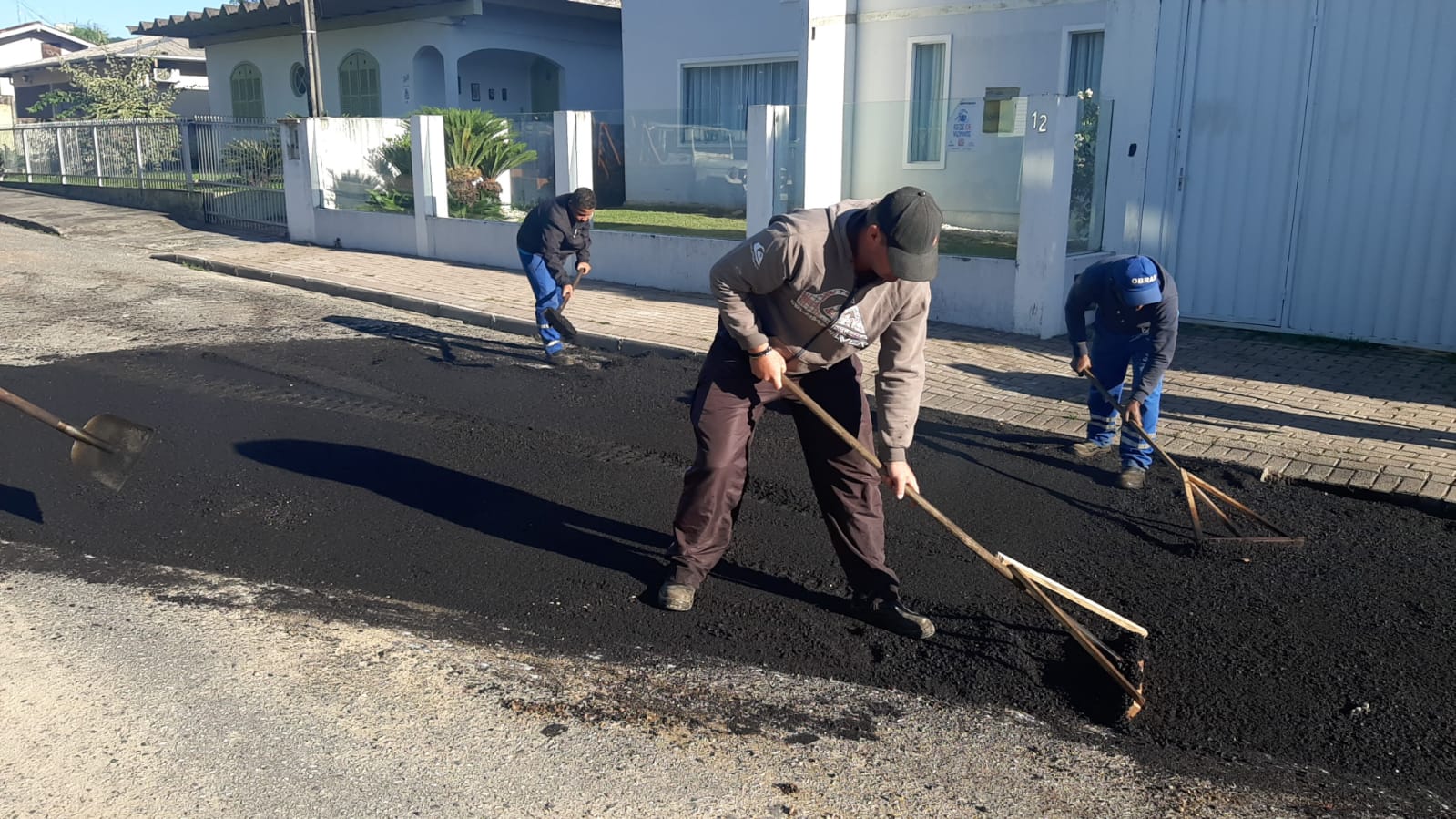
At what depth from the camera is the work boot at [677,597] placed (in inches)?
182

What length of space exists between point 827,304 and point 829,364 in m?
0.35

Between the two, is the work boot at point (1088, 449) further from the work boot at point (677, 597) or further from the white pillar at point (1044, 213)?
the white pillar at point (1044, 213)

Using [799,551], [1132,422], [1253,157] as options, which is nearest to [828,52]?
[1253,157]

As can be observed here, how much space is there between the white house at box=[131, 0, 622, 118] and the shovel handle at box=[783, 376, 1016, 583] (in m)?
18.4

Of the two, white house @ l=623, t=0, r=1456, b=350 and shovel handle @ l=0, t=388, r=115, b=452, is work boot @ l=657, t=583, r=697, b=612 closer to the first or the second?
shovel handle @ l=0, t=388, r=115, b=452

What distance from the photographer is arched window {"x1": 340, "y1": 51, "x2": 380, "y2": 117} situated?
23.4 metres

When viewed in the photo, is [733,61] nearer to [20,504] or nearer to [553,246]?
[553,246]

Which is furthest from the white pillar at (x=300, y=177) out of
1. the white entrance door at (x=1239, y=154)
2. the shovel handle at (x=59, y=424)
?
the shovel handle at (x=59, y=424)

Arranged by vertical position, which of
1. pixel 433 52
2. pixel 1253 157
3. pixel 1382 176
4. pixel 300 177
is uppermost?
pixel 433 52

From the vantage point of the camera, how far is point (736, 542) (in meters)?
5.40

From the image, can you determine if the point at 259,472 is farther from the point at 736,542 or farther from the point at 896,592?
the point at 896,592

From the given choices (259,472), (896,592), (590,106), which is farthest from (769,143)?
(590,106)

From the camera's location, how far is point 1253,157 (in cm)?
1040

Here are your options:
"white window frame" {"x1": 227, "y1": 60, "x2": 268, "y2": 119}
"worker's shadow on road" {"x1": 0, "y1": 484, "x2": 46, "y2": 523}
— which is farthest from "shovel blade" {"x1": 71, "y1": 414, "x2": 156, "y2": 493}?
"white window frame" {"x1": 227, "y1": 60, "x2": 268, "y2": 119}
